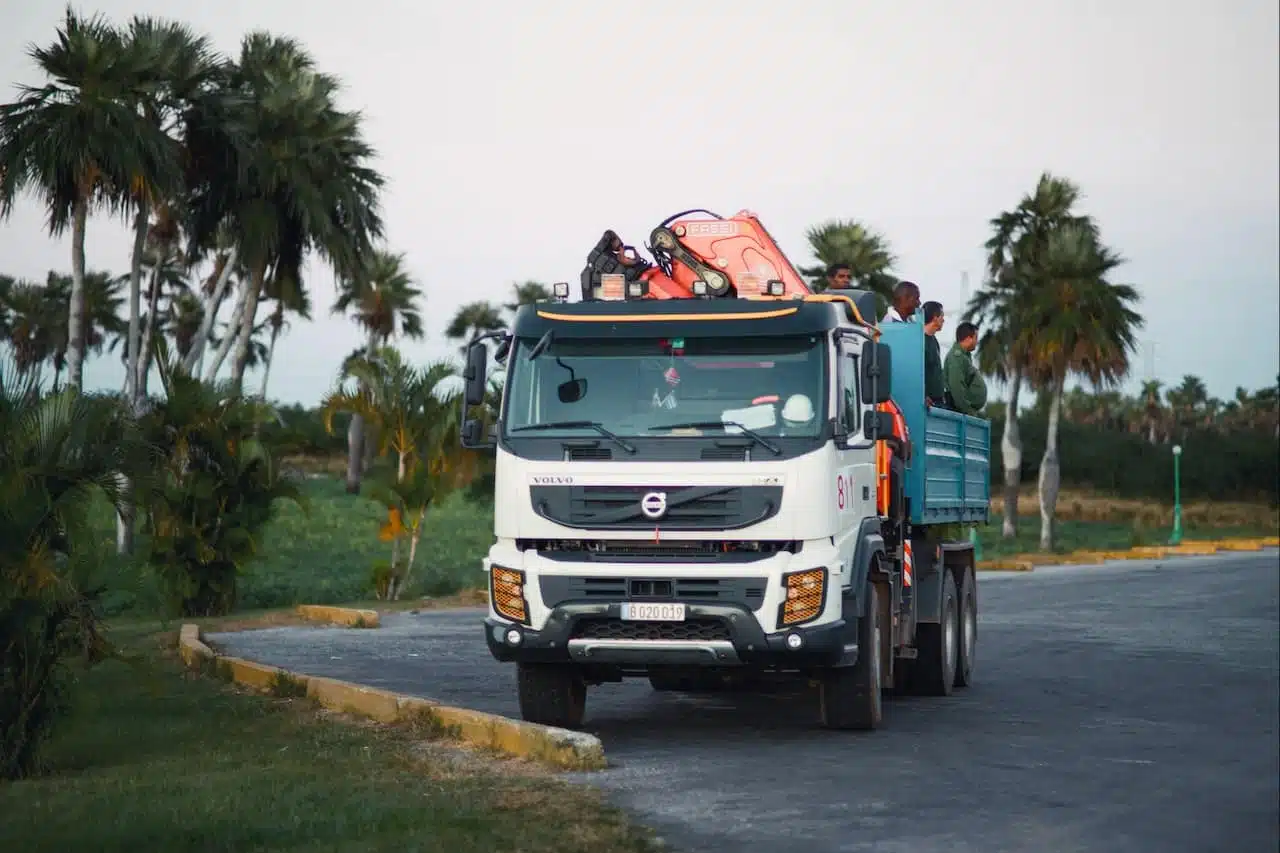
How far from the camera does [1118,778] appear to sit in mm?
10906

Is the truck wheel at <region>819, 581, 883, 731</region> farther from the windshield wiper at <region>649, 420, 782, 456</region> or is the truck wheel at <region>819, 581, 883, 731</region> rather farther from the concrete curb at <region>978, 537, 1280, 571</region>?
the concrete curb at <region>978, 537, 1280, 571</region>

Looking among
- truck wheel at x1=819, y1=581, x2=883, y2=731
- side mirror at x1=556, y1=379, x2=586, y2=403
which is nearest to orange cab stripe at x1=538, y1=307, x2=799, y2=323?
side mirror at x1=556, y1=379, x2=586, y2=403

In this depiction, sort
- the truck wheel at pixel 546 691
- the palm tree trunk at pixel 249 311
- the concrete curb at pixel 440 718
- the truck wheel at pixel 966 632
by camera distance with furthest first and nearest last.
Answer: the palm tree trunk at pixel 249 311, the truck wheel at pixel 966 632, the truck wheel at pixel 546 691, the concrete curb at pixel 440 718

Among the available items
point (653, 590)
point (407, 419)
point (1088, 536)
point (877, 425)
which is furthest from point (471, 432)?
point (1088, 536)

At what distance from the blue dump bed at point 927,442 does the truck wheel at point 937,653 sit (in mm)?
768

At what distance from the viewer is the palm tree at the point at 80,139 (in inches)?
1326

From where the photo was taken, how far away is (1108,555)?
53.7 metres

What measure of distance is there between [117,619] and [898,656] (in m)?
16.8

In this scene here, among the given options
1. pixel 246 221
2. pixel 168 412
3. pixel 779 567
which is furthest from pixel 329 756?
pixel 246 221

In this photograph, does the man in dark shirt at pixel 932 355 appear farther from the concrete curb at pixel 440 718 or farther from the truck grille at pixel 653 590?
the concrete curb at pixel 440 718

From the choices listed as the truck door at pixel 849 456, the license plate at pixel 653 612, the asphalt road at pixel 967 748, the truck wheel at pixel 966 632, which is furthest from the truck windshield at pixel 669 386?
the truck wheel at pixel 966 632

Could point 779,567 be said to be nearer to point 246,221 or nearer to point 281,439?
point 281,439

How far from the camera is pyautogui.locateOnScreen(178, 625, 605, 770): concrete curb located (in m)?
10.7

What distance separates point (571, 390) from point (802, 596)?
196cm
